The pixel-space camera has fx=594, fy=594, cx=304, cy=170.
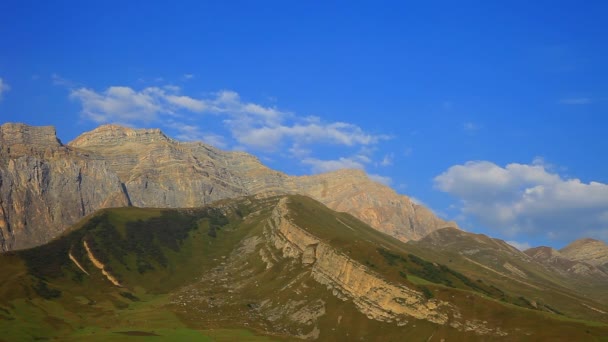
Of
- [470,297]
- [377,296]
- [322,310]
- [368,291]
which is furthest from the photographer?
[322,310]

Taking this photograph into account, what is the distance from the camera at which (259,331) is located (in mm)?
149750

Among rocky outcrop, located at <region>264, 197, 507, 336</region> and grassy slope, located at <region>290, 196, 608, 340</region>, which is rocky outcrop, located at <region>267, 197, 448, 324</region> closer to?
rocky outcrop, located at <region>264, 197, 507, 336</region>

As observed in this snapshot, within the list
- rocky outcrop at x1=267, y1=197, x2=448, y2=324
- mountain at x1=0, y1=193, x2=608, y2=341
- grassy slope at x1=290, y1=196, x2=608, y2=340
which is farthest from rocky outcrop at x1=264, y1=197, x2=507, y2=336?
grassy slope at x1=290, y1=196, x2=608, y2=340

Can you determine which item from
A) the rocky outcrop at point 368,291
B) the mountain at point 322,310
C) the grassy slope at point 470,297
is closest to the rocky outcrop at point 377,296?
the rocky outcrop at point 368,291

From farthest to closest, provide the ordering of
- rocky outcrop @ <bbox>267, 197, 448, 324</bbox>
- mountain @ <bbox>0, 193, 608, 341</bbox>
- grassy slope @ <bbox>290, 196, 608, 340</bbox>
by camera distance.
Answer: rocky outcrop @ <bbox>267, 197, 448, 324</bbox>
mountain @ <bbox>0, 193, 608, 341</bbox>
grassy slope @ <bbox>290, 196, 608, 340</bbox>

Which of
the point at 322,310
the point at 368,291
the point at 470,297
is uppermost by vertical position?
the point at 470,297

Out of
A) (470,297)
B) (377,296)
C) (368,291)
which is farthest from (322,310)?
(470,297)

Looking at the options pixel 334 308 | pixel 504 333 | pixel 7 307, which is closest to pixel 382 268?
pixel 334 308

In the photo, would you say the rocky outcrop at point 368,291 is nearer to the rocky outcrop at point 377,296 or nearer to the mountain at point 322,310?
the rocky outcrop at point 377,296

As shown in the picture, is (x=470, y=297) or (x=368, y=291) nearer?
(x=470, y=297)

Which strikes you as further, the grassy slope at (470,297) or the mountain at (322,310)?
the mountain at (322,310)

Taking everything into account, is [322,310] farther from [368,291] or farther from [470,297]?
[470,297]

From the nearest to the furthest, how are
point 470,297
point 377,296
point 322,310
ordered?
1. point 470,297
2. point 377,296
3. point 322,310

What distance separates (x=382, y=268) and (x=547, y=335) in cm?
5839
